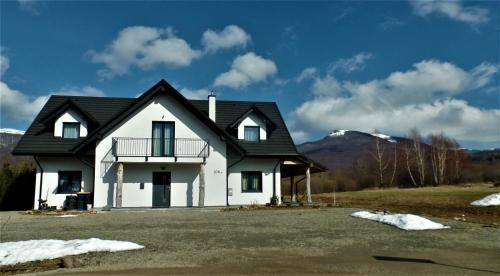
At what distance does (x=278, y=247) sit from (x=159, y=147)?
15679mm

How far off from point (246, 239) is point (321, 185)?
45961 mm

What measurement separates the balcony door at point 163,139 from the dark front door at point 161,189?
4.11 feet

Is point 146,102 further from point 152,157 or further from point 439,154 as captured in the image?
point 439,154

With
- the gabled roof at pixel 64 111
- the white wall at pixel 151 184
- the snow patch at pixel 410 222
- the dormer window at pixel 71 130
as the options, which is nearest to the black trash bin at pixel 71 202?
the white wall at pixel 151 184

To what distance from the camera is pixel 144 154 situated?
24125mm

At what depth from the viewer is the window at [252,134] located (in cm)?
2741

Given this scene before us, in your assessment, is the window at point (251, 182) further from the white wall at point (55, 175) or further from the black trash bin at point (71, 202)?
the black trash bin at point (71, 202)

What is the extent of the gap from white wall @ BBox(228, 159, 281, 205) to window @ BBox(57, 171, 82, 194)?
8.48 metres

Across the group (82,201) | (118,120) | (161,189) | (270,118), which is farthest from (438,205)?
(82,201)

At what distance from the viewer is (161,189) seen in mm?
24641

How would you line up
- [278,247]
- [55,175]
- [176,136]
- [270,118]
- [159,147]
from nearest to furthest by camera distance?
[278,247] < [55,175] < [159,147] < [176,136] < [270,118]

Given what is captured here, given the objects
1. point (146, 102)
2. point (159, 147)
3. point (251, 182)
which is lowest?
point (251, 182)

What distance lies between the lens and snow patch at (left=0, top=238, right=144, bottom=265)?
891 centimetres

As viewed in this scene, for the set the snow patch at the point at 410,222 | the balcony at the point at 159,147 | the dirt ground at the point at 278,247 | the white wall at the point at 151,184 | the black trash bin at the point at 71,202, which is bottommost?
the dirt ground at the point at 278,247
